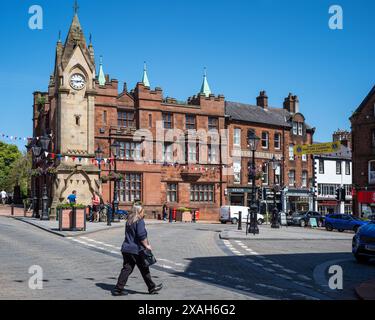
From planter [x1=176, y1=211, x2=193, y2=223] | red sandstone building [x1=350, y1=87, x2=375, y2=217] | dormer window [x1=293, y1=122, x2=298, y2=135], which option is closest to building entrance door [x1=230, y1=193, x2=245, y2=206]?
planter [x1=176, y1=211, x2=193, y2=223]

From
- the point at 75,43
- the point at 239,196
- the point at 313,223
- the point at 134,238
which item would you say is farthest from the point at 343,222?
the point at 134,238

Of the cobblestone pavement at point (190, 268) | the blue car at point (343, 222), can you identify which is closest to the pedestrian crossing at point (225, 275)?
the cobblestone pavement at point (190, 268)

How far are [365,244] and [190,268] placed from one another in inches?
222

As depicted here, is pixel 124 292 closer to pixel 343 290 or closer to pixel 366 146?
pixel 343 290

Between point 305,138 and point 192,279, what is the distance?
5154 cm

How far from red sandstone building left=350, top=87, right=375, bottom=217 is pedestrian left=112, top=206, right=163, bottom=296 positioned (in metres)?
42.1

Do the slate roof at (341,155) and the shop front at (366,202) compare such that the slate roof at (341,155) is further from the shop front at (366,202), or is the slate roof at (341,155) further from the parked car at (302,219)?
the parked car at (302,219)

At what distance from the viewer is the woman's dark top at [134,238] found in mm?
9953

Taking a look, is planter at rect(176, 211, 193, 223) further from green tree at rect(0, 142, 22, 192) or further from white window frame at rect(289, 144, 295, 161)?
green tree at rect(0, 142, 22, 192)

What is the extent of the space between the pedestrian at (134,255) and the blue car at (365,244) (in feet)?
27.4

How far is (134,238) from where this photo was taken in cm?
1008

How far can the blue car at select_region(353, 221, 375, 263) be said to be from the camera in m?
16.1
